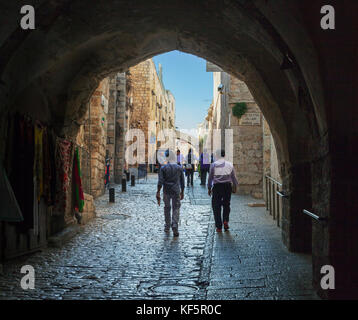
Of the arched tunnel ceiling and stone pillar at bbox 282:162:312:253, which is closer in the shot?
the arched tunnel ceiling

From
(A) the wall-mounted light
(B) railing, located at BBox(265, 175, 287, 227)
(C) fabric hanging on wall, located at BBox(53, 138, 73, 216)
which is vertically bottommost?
(B) railing, located at BBox(265, 175, 287, 227)

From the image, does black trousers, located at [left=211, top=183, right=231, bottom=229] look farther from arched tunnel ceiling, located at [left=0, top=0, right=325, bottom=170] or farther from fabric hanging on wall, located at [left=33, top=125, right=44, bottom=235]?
fabric hanging on wall, located at [left=33, top=125, right=44, bottom=235]

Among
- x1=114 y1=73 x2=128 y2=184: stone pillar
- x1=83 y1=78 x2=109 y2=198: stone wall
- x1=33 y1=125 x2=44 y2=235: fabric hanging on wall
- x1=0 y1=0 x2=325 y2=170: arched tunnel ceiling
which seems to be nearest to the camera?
x1=0 y1=0 x2=325 y2=170: arched tunnel ceiling

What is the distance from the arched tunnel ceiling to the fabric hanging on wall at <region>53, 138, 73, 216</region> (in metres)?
0.32

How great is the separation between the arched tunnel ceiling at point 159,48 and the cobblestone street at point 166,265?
1.51 metres

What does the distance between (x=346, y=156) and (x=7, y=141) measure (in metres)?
3.81

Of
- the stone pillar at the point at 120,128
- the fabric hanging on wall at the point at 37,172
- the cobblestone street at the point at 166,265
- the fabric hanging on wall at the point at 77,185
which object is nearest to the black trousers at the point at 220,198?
the cobblestone street at the point at 166,265

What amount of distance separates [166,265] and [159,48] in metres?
3.40

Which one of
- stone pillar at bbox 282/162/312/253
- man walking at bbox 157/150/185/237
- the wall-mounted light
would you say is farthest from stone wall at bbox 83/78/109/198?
the wall-mounted light

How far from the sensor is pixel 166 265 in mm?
5098

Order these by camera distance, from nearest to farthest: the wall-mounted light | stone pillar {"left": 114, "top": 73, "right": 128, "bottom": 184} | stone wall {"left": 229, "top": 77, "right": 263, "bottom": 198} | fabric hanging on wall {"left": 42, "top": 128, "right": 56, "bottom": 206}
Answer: the wall-mounted light < fabric hanging on wall {"left": 42, "top": 128, "right": 56, "bottom": 206} < stone wall {"left": 229, "top": 77, "right": 263, "bottom": 198} < stone pillar {"left": 114, "top": 73, "right": 128, "bottom": 184}

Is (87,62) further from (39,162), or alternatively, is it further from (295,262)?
(295,262)

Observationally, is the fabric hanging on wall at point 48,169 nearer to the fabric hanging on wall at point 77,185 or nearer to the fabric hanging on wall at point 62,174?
the fabric hanging on wall at point 62,174

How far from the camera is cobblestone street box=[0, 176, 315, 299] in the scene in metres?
4.00
